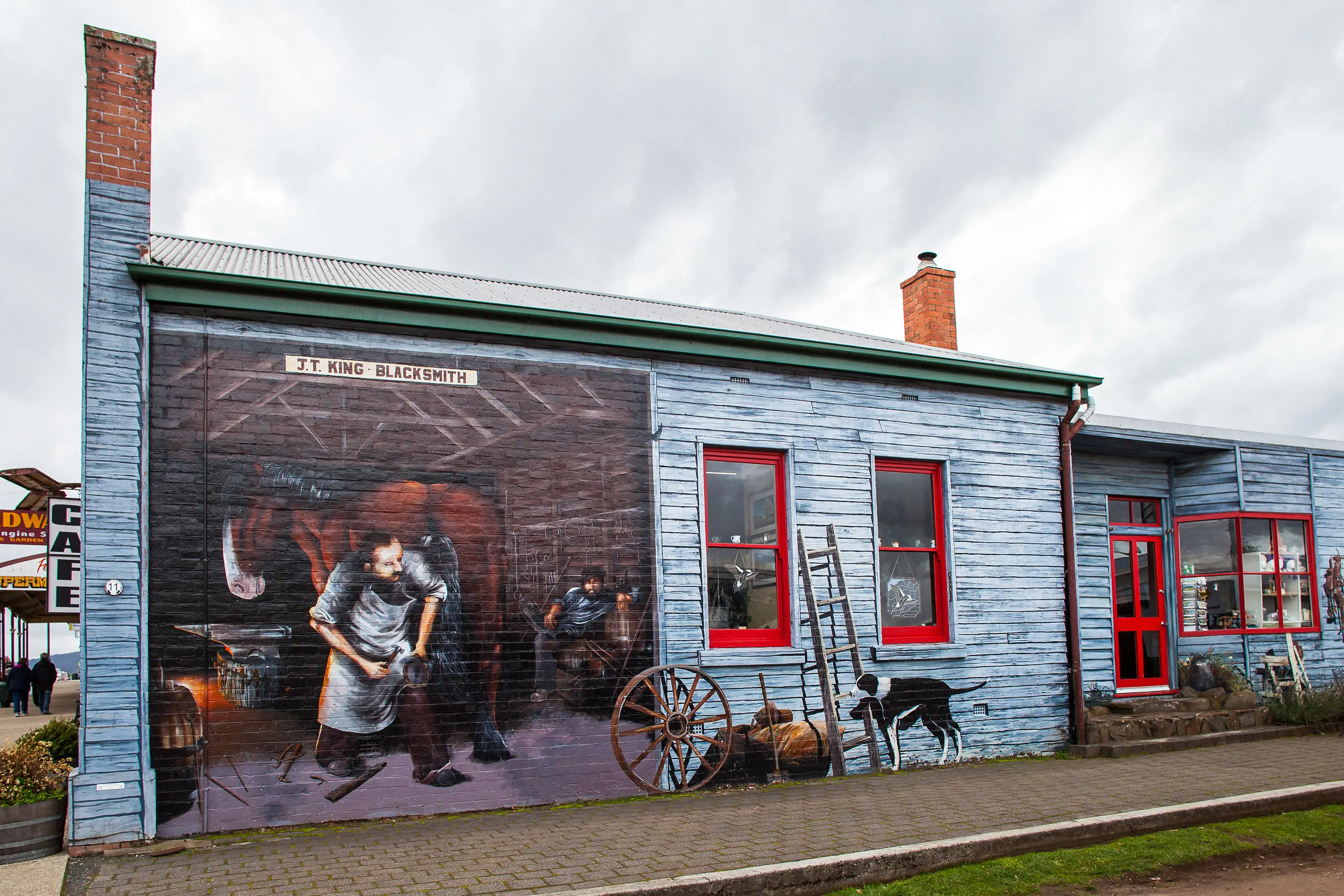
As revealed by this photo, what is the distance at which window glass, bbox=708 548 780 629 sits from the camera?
974 cm

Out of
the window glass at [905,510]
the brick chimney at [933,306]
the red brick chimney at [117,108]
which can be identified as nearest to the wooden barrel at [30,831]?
the red brick chimney at [117,108]

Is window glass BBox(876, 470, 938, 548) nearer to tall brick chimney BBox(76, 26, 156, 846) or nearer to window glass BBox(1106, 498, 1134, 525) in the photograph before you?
window glass BBox(1106, 498, 1134, 525)

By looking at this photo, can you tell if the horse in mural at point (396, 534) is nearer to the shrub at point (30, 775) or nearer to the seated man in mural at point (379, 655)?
the seated man in mural at point (379, 655)

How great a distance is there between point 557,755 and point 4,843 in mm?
4020

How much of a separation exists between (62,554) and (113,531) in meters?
4.45

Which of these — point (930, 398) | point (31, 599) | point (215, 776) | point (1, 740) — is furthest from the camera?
point (31, 599)

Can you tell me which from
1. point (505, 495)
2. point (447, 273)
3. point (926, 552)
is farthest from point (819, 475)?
point (447, 273)

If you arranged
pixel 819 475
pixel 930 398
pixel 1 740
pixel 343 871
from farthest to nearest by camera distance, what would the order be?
pixel 1 740, pixel 930 398, pixel 819 475, pixel 343 871

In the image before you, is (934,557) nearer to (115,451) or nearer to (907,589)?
(907,589)

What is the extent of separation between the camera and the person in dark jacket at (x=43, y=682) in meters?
21.9

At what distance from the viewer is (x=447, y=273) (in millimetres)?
11844

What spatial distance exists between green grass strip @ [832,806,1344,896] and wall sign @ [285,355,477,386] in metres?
5.20

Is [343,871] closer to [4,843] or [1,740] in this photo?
[4,843]

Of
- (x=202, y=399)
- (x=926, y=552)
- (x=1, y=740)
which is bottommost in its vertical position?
(x=1, y=740)
